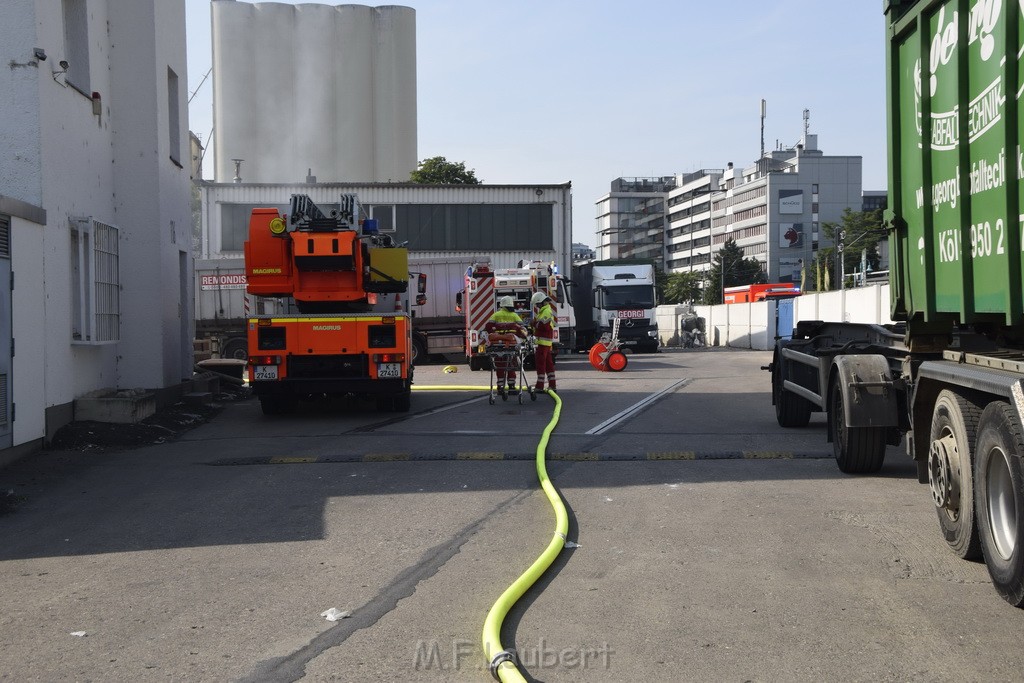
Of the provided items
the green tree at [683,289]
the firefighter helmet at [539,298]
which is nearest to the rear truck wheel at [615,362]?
the firefighter helmet at [539,298]

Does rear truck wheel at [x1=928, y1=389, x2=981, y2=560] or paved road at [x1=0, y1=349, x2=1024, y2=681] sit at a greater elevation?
rear truck wheel at [x1=928, y1=389, x2=981, y2=560]

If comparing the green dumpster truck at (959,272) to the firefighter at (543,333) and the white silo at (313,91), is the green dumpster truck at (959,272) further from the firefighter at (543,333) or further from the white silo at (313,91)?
the white silo at (313,91)

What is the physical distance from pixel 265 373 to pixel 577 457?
5857mm

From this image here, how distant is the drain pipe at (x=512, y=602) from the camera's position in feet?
14.2

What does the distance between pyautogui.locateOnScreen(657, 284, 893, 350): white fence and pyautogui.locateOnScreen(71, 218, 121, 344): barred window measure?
12.1m

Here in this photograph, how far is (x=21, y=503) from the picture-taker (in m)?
8.73

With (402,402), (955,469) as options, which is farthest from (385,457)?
(955,469)

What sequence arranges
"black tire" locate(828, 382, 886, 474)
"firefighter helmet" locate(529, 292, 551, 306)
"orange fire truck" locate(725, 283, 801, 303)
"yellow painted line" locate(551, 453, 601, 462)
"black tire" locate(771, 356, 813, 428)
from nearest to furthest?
1. "black tire" locate(828, 382, 886, 474)
2. "yellow painted line" locate(551, 453, 601, 462)
3. "black tire" locate(771, 356, 813, 428)
4. "firefighter helmet" locate(529, 292, 551, 306)
5. "orange fire truck" locate(725, 283, 801, 303)

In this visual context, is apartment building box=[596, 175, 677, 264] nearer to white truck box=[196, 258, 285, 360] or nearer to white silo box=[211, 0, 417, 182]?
white silo box=[211, 0, 417, 182]

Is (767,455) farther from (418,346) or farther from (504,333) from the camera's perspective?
(418,346)

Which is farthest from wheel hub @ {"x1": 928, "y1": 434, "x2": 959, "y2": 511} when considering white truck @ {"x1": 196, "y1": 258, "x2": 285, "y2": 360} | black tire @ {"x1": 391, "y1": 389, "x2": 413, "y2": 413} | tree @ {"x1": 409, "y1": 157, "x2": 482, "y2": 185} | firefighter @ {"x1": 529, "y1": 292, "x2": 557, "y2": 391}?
tree @ {"x1": 409, "y1": 157, "x2": 482, "y2": 185}

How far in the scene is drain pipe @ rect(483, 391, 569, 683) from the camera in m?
4.33

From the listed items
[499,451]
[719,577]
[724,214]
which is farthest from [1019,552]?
[724,214]

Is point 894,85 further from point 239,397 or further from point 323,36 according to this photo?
point 323,36
